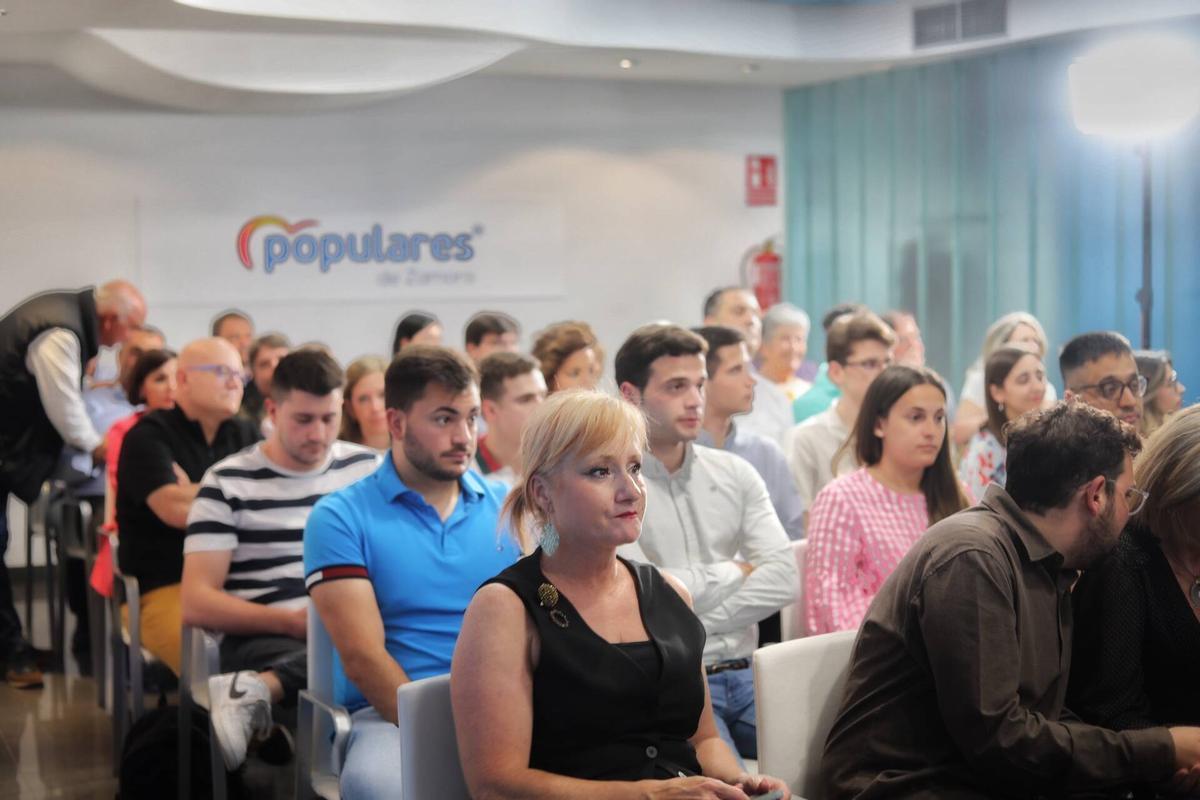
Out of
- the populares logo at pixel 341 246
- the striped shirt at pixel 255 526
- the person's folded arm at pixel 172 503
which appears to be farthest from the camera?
the populares logo at pixel 341 246

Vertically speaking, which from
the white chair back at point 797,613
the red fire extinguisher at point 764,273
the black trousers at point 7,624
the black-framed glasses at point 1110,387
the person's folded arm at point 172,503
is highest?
the red fire extinguisher at point 764,273

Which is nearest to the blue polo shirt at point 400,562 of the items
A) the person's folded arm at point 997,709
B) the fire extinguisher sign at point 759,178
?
the person's folded arm at point 997,709

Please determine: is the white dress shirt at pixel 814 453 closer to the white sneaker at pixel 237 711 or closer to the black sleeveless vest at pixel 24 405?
the white sneaker at pixel 237 711

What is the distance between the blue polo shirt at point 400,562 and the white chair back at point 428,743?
67 centimetres

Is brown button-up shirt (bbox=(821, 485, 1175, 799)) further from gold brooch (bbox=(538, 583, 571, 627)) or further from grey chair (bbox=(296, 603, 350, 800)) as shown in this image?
grey chair (bbox=(296, 603, 350, 800))

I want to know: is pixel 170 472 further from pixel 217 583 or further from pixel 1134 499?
pixel 1134 499

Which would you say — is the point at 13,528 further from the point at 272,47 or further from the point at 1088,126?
the point at 1088,126

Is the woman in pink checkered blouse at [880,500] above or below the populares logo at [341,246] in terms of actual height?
below

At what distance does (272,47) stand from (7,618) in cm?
360

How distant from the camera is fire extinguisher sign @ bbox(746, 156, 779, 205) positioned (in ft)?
33.2

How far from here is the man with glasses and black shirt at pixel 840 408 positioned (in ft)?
15.7

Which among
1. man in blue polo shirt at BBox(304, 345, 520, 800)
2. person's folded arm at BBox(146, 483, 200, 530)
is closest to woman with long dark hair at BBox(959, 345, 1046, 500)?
man in blue polo shirt at BBox(304, 345, 520, 800)

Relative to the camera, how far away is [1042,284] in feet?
26.9

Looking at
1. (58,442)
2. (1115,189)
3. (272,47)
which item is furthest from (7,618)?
(1115,189)
